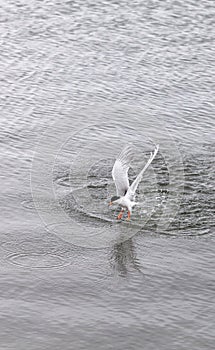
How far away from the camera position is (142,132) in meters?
35.3

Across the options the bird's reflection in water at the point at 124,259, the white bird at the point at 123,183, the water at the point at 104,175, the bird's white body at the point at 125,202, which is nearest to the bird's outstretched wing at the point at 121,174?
the white bird at the point at 123,183

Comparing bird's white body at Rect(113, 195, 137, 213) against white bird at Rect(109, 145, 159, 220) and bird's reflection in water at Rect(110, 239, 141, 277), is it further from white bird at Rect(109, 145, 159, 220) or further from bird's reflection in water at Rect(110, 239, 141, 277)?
bird's reflection in water at Rect(110, 239, 141, 277)

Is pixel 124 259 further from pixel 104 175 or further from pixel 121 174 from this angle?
pixel 104 175

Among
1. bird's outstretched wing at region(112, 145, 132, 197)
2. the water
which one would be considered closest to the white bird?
bird's outstretched wing at region(112, 145, 132, 197)

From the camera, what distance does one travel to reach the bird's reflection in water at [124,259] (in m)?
26.5

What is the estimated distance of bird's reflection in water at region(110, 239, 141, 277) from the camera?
2648 centimetres

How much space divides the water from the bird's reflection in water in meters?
0.04

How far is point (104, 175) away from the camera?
32.0 metres

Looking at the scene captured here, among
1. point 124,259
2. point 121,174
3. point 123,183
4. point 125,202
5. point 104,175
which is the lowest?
point 124,259

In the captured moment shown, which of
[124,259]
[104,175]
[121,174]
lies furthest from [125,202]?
[104,175]

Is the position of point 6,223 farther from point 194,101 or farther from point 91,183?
point 194,101

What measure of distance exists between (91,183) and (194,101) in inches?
337

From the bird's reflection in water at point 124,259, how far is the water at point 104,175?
0.04 m

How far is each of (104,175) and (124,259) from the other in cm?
558
